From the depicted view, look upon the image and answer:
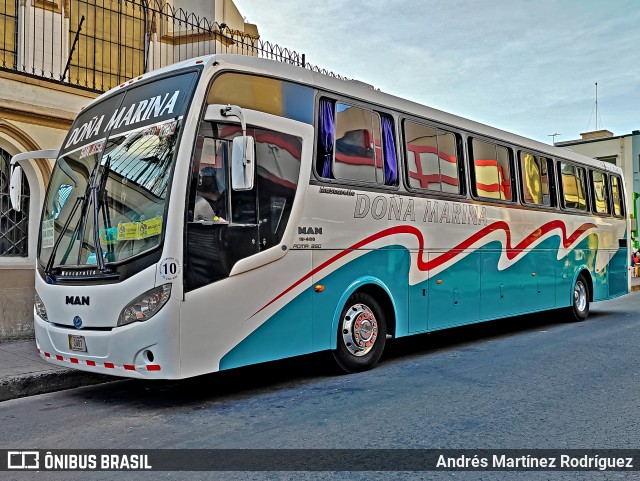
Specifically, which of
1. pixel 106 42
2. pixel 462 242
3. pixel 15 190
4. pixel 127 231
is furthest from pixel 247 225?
pixel 106 42

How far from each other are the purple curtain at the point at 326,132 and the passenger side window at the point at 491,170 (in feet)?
10.6

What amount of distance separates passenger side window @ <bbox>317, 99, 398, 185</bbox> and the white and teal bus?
2 centimetres

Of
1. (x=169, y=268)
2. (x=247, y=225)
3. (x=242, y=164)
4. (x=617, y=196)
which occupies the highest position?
(x=617, y=196)

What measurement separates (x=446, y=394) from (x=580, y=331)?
5976mm

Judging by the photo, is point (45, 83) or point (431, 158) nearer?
point (431, 158)

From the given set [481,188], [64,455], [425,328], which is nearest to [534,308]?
[481,188]

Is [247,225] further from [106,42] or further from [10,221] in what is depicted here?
[106,42]

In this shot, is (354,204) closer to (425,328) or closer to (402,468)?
(425,328)

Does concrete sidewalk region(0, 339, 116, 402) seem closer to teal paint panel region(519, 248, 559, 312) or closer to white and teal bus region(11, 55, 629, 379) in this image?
white and teal bus region(11, 55, 629, 379)

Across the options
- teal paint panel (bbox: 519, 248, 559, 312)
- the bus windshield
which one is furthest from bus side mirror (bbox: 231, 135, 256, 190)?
teal paint panel (bbox: 519, 248, 559, 312)

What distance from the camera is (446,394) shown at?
6504 mm

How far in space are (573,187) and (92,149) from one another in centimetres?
972

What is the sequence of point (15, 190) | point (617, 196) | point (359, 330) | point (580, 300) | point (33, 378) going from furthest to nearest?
1. point (617, 196)
2. point (580, 300)
3. point (359, 330)
4. point (15, 190)
5. point (33, 378)

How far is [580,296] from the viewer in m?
13.2
